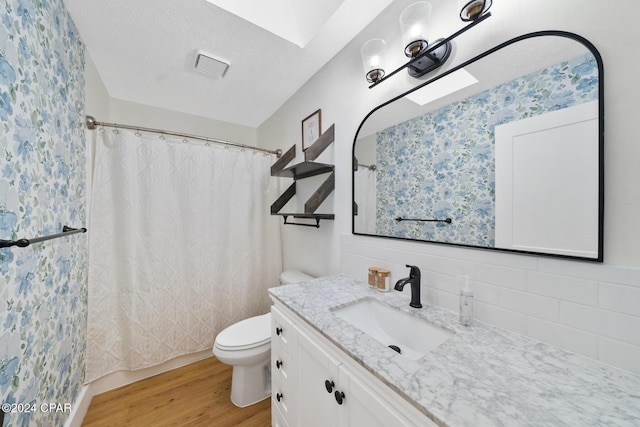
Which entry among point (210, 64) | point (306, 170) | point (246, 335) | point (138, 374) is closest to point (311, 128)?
point (306, 170)

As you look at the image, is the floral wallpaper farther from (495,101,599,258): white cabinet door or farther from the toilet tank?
the toilet tank

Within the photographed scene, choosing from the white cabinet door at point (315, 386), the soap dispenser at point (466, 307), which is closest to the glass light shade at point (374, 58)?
the soap dispenser at point (466, 307)

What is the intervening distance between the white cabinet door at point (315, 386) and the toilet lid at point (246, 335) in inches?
23.3

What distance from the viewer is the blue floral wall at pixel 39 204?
2.57ft

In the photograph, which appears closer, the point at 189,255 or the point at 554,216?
the point at 554,216

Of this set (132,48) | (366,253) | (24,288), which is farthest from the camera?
(132,48)

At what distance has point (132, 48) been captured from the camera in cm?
150

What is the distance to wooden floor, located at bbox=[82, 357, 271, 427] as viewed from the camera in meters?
1.40

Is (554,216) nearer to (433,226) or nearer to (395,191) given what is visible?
(433,226)

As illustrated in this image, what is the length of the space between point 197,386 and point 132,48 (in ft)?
7.83

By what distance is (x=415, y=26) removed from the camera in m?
1.01

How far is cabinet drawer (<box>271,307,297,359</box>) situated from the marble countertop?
0.78ft

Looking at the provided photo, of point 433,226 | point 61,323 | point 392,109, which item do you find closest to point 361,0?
point 392,109

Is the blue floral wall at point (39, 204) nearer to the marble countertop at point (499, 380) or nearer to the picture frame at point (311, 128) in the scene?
the marble countertop at point (499, 380)
